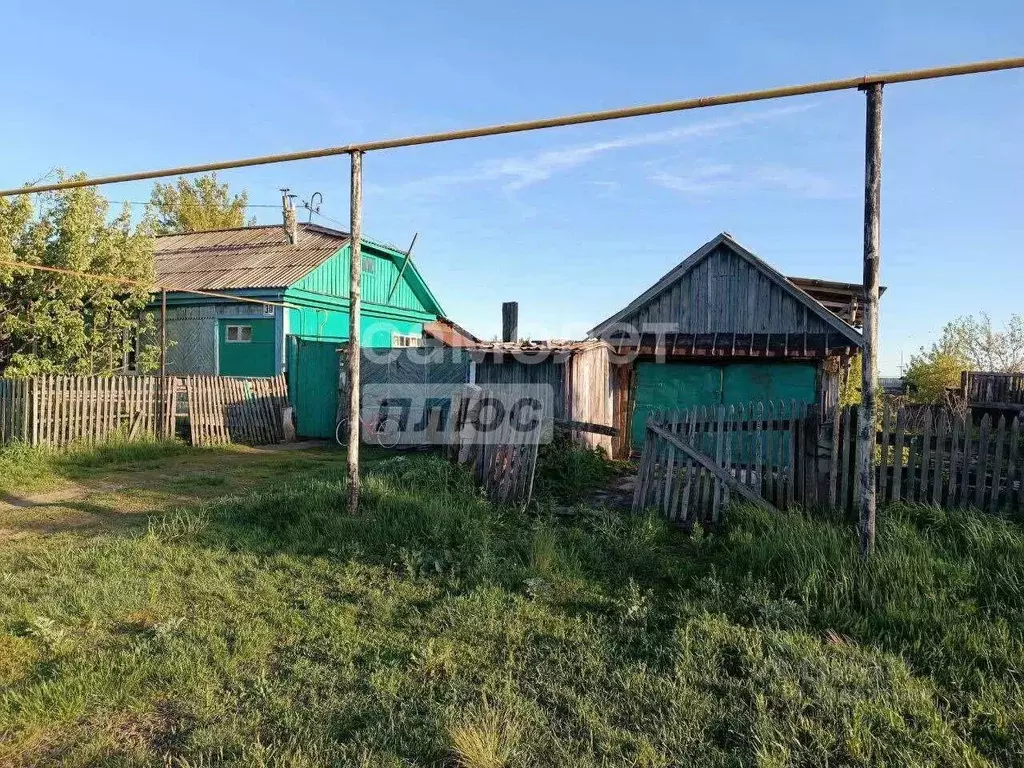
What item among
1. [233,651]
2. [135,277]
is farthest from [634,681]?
[135,277]

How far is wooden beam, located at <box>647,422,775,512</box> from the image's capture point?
6.17 metres

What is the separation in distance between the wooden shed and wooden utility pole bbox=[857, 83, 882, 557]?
24.2 feet

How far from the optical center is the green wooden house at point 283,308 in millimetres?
14798

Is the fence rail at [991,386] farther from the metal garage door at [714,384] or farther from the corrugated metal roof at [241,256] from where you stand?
the corrugated metal roof at [241,256]

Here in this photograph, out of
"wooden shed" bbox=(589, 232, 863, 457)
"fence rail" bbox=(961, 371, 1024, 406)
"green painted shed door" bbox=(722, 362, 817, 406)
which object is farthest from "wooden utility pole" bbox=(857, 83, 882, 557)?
"fence rail" bbox=(961, 371, 1024, 406)

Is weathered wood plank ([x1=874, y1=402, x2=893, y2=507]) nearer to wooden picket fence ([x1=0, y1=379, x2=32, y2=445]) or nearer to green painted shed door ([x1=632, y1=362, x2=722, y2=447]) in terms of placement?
green painted shed door ([x1=632, y1=362, x2=722, y2=447])

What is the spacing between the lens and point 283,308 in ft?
51.5

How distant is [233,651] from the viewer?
12.5 feet

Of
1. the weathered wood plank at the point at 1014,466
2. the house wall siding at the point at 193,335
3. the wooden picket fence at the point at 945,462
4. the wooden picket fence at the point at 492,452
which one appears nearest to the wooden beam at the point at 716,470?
the wooden picket fence at the point at 945,462

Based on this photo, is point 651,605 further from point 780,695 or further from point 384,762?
point 384,762

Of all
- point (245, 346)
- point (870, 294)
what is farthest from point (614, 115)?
point (245, 346)

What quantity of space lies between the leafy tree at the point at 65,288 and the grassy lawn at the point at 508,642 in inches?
295

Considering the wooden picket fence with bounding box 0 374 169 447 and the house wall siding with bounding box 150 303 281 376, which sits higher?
the house wall siding with bounding box 150 303 281 376

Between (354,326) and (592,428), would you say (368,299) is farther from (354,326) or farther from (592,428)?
(354,326)
